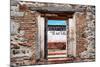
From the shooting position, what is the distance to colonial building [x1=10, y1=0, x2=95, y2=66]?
2.22 metres

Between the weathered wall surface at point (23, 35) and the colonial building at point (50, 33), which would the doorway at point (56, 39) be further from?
the weathered wall surface at point (23, 35)

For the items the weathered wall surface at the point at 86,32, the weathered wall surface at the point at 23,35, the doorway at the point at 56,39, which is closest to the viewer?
the weathered wall surface at the point at 23,35

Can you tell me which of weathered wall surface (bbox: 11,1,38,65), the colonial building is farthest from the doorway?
weathered wall surface (bbox: 11,1,38,65)

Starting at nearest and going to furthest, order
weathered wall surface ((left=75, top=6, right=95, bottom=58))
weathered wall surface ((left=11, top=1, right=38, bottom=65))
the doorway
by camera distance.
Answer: weathered wall surface ((left=11, top=1, right=38, bottom=65))
the doorway
weathered wall surface ((left=75, top=6, right=95, bottom=58))

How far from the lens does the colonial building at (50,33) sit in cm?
222

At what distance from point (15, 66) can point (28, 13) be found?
62 centimetres

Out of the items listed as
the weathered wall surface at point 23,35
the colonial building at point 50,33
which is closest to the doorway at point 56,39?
the colonial building at point 50,33

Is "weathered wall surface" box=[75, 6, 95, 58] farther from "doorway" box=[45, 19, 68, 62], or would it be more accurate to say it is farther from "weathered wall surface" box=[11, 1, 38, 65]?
"weathered wall surface" box=[11, 1, 38, 65]

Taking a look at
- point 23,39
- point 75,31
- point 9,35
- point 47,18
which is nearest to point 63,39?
point 75,31

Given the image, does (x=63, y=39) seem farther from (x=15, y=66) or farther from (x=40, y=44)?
(x=15, y=66)

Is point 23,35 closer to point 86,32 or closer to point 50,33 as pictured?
point 50,33

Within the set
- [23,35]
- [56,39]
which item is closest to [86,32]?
[56,39]

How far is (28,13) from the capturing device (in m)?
2.26

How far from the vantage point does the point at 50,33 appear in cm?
235
